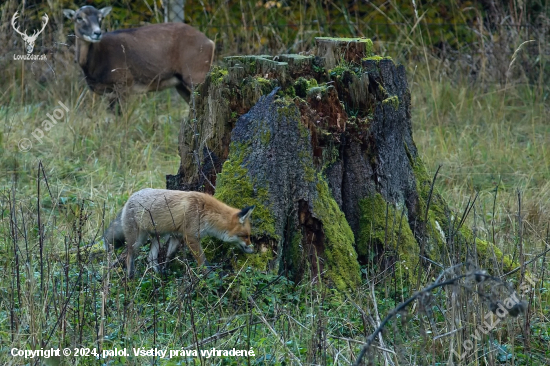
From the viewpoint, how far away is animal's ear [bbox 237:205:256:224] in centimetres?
443

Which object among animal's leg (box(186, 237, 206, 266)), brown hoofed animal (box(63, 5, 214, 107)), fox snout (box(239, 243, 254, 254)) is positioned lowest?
animal's leg (box(186, 237, 206, 266))

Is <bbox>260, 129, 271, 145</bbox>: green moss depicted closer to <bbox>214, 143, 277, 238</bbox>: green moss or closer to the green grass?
<bbox>214, 143, 277, 238</bbox>: green moss

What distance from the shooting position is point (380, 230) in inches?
189

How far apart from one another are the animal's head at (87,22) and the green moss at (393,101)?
6393 millimetres

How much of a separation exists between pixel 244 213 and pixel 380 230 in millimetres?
954

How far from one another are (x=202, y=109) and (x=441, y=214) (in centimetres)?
188

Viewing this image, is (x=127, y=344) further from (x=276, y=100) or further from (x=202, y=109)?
(x=202, y=109)

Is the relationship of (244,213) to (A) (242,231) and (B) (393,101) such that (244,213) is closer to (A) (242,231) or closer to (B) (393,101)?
(A) (242,231)

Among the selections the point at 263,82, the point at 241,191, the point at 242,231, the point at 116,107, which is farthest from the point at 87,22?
the point at 242,231

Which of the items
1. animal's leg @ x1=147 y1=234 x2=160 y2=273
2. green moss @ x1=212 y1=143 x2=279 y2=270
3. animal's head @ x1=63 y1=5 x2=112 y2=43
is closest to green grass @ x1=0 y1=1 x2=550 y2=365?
animal's leg @ x1=147 y1=234 x2=160 y2=273

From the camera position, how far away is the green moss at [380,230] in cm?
473

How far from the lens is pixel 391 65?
5117 mm

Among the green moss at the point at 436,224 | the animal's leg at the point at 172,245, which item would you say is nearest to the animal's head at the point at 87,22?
the animal's leg at the point at 172,245

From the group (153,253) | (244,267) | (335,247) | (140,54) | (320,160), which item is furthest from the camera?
(140,54)
